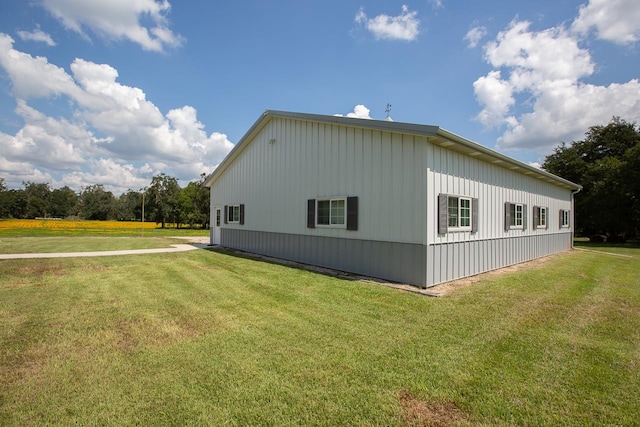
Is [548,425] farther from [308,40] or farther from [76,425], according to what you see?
[308,40]

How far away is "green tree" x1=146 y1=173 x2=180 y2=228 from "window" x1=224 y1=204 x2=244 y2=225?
32951 millimetres

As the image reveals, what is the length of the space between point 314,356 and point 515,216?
1110 cm

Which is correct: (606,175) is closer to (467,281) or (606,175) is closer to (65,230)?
(467,281)

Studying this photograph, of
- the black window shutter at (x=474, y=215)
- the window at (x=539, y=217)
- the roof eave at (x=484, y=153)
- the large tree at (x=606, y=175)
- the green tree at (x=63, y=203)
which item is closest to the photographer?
the roof eave at (x=484, y=153)

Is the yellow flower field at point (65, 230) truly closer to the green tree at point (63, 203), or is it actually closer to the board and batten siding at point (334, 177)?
the board and batten siding at point (334, 177)

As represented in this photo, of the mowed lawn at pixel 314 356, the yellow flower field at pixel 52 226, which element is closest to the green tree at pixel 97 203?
the yellow flower field at pixel 52 226

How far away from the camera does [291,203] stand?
11.3 m

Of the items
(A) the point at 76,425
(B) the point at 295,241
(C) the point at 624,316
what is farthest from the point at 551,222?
(A) the point at 76,425

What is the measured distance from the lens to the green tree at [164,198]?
45844 millimetres

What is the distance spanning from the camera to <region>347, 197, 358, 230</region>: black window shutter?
28.6 ft

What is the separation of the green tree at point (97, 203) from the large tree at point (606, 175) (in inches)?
3246

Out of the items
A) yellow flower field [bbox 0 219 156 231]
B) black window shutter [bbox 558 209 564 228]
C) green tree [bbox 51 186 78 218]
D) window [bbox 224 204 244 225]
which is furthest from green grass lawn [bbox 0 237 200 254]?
green tree [bbox 51 186 78 218]

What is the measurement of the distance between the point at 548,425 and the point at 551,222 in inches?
635

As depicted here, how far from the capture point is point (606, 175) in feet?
82.6
